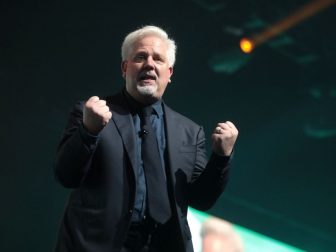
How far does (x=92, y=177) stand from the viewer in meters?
1.32

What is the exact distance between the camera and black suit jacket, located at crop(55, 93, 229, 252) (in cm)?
125

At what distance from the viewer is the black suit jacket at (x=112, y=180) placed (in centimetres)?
125

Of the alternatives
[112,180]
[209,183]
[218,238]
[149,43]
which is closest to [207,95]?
[218,238]

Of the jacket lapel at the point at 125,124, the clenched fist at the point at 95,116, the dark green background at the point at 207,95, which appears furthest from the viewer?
the dark green background at the point at 207,95

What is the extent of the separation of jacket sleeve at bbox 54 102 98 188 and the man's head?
0.80ft

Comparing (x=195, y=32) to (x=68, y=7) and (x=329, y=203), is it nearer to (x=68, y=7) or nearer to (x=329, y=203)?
(x=68, y=7)

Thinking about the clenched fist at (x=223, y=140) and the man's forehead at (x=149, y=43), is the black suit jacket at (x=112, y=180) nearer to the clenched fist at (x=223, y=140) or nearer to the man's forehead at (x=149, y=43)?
the clenched fist at (x=223, y=140)

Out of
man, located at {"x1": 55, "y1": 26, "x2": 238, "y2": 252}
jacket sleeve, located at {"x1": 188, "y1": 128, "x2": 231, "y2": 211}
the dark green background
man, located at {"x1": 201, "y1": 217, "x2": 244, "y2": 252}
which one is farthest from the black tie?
the dark green background

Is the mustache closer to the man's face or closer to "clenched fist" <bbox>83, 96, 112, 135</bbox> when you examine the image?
the man's face

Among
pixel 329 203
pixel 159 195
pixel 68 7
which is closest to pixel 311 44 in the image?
pixel 329 203

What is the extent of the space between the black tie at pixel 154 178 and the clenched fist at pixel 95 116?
0.59 feet

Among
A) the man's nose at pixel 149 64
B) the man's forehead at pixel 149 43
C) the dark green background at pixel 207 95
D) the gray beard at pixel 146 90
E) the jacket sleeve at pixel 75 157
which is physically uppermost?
the dark green background at pixel 207 95

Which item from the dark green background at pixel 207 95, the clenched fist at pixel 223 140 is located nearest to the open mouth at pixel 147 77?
the clenched fist at pixel 223 140

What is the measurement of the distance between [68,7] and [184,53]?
2.67ft
